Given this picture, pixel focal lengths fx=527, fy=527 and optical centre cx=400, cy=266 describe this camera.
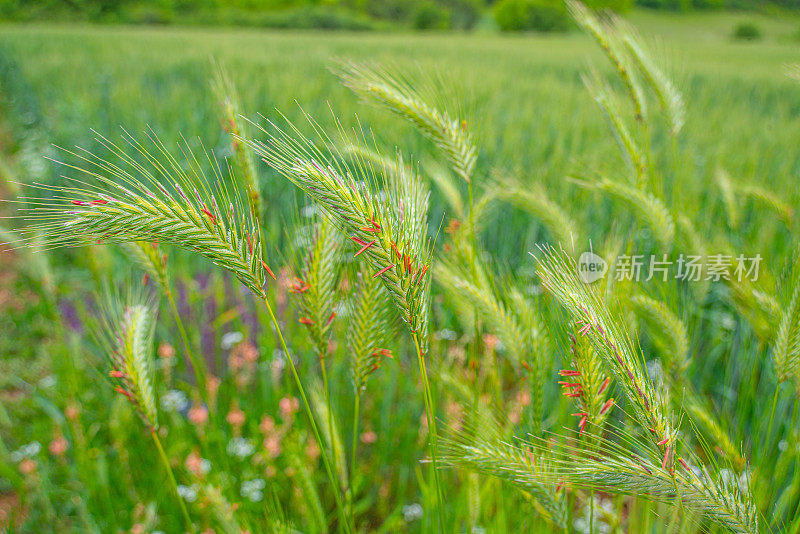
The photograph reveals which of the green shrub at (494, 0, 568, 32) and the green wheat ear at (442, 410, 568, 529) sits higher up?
the green shrub at (494, 0, 568, 32)

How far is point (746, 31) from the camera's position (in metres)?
38.8

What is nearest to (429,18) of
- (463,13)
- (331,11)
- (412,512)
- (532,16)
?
(463,13)

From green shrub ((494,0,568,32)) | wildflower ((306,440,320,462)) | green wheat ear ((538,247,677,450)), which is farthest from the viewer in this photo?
green shrub ((494,0,568,32))

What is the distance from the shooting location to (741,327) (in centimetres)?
241

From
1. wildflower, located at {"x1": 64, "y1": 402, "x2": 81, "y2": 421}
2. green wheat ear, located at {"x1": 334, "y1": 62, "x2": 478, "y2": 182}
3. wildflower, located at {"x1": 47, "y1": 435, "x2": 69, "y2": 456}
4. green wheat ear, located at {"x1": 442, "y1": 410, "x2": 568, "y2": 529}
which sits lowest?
wildflower, located at {"x1": 47, "y1": 435, "x2": 69, "y2": 456}

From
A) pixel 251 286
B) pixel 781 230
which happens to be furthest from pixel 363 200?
pixel 781 230

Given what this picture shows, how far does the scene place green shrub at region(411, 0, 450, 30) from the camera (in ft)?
159

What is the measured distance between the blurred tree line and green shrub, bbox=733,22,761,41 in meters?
2.75

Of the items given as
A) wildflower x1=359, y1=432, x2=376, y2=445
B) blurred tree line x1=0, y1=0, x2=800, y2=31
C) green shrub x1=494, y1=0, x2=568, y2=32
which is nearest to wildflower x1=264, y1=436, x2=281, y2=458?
wildflower x1=359, y1=432, x2=376, y2=445

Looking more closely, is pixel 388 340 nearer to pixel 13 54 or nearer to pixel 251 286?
pixel 251 286

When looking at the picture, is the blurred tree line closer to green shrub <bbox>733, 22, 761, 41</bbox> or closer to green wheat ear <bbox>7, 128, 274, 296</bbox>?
green shrub <bbox>733, 22, 761, 41</bbox>

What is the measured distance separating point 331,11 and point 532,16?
1997cm

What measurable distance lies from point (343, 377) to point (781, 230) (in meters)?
2.76

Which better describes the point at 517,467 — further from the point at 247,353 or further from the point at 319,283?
the point at 247,353
